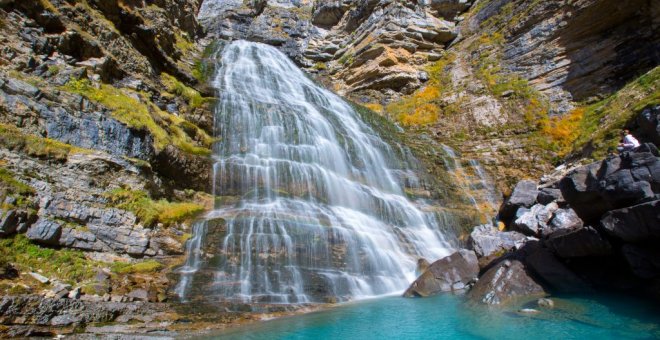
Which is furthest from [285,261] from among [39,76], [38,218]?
[39,76]

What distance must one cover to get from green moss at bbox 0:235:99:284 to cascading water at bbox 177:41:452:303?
2067mm

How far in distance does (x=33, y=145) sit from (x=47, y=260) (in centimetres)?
314

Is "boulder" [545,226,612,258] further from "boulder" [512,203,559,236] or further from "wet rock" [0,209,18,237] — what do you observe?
"wet rock" [0,209,18,237]

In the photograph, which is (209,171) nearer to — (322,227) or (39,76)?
(322,227)

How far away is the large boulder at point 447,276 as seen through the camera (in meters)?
11.1

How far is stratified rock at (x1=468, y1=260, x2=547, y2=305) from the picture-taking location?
8828 millimetres

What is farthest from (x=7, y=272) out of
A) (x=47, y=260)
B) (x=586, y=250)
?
(x=586, y=250)

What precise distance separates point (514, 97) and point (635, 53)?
6.17 m

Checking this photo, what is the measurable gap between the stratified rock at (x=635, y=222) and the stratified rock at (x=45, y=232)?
37.7 feet

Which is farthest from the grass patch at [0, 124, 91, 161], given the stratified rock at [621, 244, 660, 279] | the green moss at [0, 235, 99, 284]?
the stratified rock at [621, 244, 660, 279]

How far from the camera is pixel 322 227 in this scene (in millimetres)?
11742

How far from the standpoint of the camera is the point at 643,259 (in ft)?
23.5

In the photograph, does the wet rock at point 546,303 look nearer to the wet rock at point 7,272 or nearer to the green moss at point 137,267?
the green moss at point 137,267

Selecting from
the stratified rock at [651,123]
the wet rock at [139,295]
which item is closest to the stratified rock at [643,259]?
the stratified rock at [651,123]
